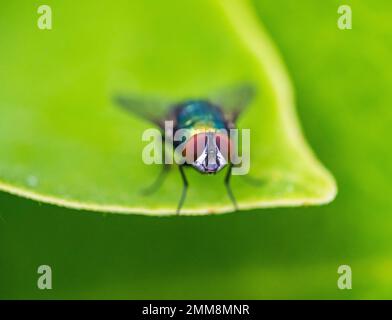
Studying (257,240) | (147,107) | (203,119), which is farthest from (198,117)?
(257,240)

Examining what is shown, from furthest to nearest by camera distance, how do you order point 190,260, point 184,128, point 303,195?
1. point 184,128
2. point 190,260
3. point 303,195

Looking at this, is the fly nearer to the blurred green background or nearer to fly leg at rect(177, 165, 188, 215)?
fly leg at rect(177, 165, 188, 215)

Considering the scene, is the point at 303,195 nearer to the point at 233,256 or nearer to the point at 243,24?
the point at 233,256

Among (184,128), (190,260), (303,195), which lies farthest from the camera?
(184,128)

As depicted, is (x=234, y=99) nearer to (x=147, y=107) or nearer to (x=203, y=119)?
(x=203, y=119)

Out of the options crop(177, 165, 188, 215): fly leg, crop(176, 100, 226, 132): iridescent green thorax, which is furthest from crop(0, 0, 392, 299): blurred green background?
crop(176, 100, 226, 132): iridescent green thorax

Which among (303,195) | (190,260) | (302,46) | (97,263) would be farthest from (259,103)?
(97,263)

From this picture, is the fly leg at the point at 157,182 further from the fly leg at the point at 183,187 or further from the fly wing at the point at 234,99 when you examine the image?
the fly wing at the point at 234,99
